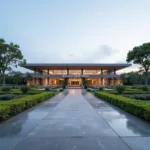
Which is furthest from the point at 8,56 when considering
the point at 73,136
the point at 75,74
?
the point at 73,136

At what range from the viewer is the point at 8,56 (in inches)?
1337

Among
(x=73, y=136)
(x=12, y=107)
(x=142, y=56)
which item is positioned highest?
(x=142, y=56)

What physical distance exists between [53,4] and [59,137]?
1400 cm

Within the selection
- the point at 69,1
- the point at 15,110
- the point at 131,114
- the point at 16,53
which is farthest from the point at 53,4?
the point at 16,53

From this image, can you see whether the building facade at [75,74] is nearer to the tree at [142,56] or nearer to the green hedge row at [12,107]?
the tree at [142,56]

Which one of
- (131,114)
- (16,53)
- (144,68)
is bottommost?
(131,114)

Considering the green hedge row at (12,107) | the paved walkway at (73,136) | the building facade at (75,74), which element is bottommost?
the paved walkway at (73,136)

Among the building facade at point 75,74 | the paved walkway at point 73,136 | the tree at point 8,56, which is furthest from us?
the building facade at point 75,74

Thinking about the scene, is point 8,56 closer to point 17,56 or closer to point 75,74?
point 17,56

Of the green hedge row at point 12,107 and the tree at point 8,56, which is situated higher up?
the tree at point 8,56

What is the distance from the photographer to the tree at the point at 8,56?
108 feet

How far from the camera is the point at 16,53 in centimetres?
3428

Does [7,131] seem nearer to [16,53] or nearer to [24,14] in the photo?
[24,14]

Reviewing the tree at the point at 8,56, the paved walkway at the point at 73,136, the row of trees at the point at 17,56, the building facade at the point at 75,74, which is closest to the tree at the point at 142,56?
the row of trees at the point at 17,56
